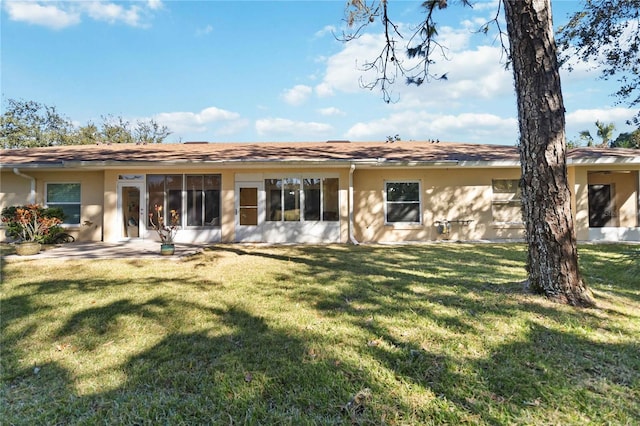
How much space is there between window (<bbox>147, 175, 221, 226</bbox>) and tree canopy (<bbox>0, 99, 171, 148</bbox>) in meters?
20.0

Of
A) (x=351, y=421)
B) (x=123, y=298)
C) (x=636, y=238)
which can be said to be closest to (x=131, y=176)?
(x=123, y=298)

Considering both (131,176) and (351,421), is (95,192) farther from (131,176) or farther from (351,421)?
(351,421)

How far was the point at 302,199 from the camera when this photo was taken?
11.5 meters

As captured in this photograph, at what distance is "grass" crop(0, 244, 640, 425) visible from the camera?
7.22 feet

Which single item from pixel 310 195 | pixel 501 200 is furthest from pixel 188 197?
pixel 501 200

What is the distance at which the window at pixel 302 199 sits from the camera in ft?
37.8

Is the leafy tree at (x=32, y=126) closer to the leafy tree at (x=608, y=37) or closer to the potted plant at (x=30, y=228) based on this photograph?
the potted plant at (x=30, y=228)

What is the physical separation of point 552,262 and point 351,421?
353cm

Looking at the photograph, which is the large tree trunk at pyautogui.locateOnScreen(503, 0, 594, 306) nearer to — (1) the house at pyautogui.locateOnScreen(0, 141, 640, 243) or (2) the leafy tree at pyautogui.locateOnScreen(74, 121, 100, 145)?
(1) the house at pyautogui.locateOnScreen(0, 141, 640, 243)

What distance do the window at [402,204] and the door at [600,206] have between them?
264 inches

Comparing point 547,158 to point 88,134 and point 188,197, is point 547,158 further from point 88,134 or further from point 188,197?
point 88,134

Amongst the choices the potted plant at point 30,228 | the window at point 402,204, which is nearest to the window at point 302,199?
the window at point 402,204

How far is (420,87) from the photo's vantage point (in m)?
7.46

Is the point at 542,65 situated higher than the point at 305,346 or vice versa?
the point at 542,65
